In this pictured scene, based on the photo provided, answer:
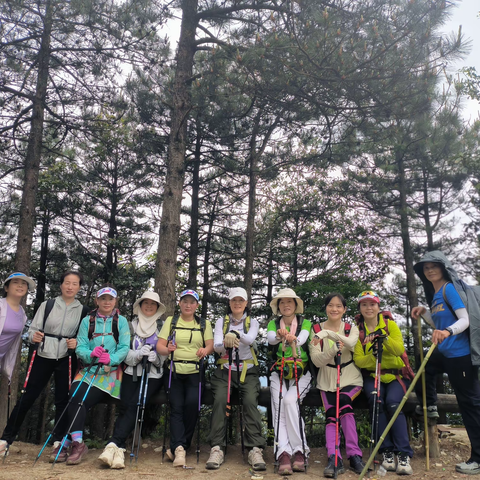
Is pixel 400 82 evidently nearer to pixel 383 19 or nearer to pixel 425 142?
pixel 383 19

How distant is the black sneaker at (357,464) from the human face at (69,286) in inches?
147

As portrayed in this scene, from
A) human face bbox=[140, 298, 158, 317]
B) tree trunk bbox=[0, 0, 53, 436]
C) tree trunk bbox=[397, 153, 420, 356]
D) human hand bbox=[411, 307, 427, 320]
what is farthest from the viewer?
tree trunk bbox=[397, 153, 420, 356]

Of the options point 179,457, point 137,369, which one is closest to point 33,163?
point 137,369

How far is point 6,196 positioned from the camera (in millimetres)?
10750

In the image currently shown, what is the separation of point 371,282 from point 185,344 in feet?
37.2

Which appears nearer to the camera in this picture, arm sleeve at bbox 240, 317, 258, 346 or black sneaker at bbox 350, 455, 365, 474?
black sneaker at bbox 350, 455, 365, 474

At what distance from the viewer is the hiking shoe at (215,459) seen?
437 centimetres

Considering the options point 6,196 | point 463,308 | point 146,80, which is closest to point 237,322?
point 463,308

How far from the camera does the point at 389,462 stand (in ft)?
14.0

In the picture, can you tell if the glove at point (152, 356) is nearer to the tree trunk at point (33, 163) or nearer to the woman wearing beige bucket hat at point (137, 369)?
the woman wearing beige bucket hat at point (137, 369)

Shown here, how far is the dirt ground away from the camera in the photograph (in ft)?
13.4

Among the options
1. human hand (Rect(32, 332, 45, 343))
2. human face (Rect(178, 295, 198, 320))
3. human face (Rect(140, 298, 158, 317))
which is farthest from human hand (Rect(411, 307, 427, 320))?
human hand (Rect(32, 332, 45, 343))

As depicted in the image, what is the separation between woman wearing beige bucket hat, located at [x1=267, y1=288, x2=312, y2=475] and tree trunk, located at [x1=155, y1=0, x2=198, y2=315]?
2595 millimetres

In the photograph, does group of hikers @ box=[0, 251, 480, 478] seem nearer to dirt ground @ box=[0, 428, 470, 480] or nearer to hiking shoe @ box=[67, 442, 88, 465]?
hiking shoe @ box=[67, 442, 88, 465]
